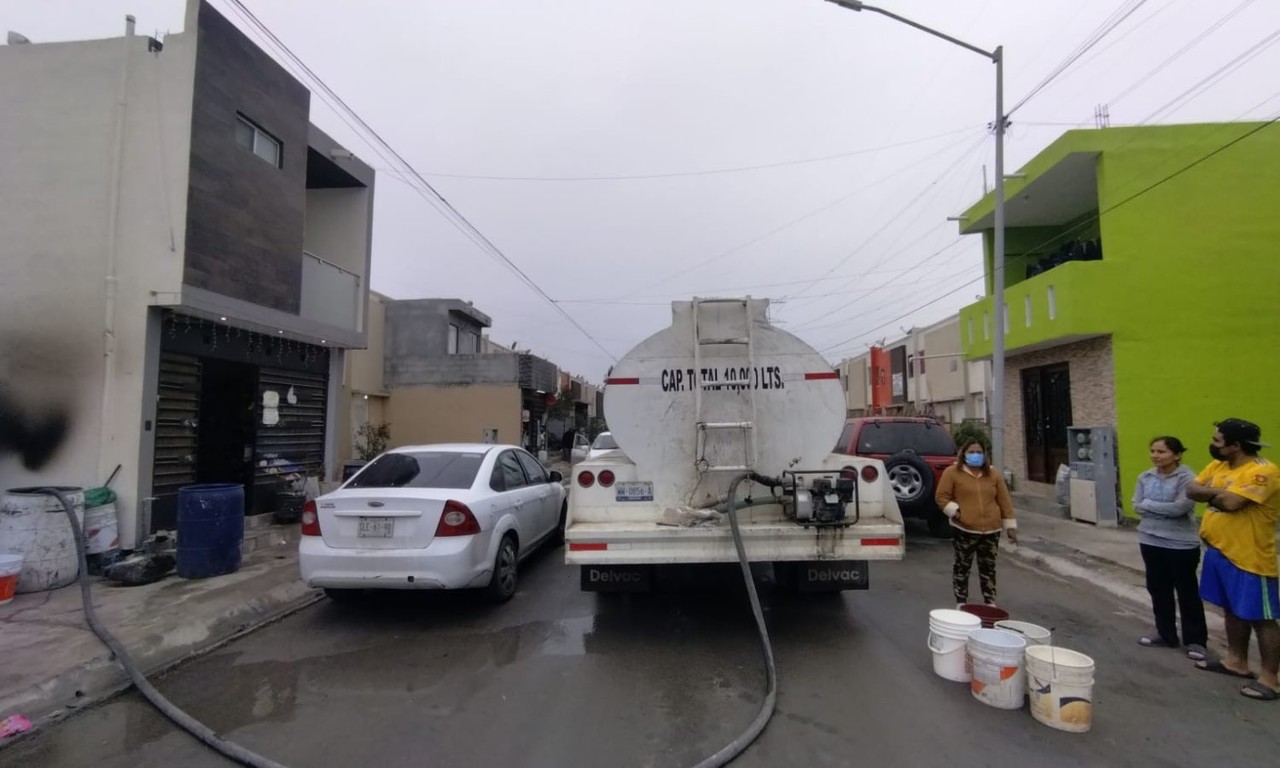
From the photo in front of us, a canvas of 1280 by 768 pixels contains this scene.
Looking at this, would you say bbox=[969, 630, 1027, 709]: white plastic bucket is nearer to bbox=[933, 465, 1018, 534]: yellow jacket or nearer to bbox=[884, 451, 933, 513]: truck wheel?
bbox=[933, 465, 1018, 534]: yellow jacket

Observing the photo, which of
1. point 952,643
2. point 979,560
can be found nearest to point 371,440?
point 979,560

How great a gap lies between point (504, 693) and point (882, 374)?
22.4 meters

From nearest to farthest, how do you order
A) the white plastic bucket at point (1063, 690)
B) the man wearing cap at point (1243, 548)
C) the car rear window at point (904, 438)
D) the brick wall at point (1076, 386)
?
the white plastic bucket at point (1063, 690)
the man wearing cap at point (1243, 548)
the car rear window at point (904, 438)
the brick wall at point (1076, 386)

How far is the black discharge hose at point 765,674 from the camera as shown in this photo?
352 centimetres

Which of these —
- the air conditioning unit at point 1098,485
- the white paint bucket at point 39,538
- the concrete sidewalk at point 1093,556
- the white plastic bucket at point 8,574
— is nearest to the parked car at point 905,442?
the concrete sidewalk at point 1093,556

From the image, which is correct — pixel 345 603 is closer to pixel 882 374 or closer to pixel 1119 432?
pixel 1119 432

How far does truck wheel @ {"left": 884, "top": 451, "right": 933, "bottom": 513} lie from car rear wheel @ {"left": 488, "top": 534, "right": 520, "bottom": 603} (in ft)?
16.5

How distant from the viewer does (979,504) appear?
5719mm

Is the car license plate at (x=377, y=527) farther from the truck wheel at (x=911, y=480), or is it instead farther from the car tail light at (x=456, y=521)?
the truck wheel at (x=911, y=480)

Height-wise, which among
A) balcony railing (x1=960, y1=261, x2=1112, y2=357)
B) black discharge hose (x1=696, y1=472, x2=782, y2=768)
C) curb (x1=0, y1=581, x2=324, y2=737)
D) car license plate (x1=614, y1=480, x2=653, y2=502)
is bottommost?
curb (x1=0, y1=581, x2=324, y2=737)

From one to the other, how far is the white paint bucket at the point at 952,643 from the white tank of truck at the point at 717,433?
95 centimetres

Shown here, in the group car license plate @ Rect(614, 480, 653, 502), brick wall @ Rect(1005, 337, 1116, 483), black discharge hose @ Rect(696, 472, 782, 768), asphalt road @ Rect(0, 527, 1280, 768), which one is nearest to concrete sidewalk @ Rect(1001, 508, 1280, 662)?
asphalt road @ Rect(0, 527, 1280, 768)

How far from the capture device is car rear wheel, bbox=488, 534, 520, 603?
6.44m

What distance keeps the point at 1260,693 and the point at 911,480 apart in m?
4.84
